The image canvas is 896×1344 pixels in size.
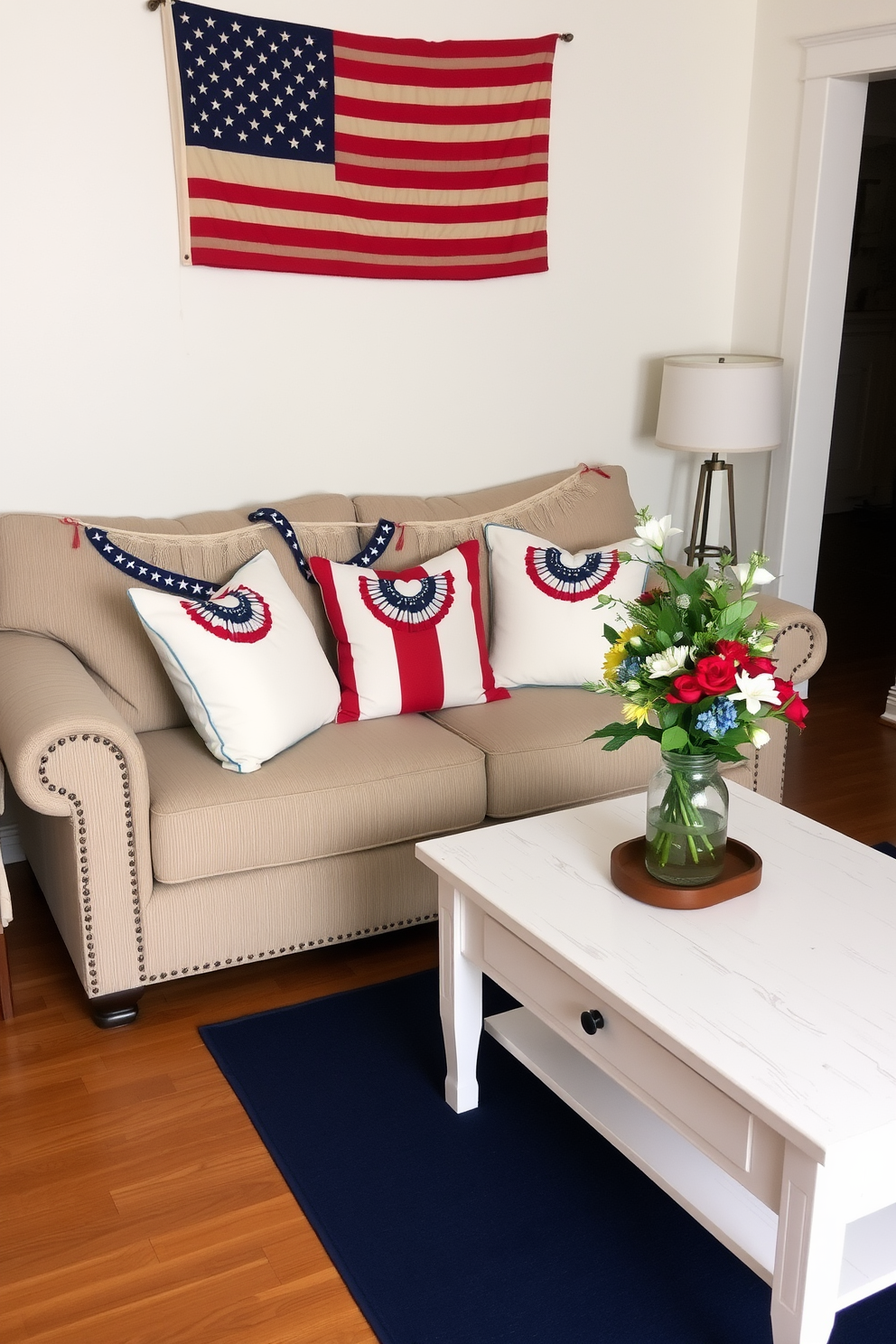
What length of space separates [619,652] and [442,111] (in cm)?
206

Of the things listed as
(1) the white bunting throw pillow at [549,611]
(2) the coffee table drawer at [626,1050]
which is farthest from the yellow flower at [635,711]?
(1) the white bunting throw pillow at [549,611]

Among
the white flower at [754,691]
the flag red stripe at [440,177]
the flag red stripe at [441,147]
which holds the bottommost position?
the white flower at [754,691]

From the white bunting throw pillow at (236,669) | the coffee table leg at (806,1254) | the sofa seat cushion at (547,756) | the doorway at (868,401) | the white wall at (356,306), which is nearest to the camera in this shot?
the coffee table leg at (806,1254)

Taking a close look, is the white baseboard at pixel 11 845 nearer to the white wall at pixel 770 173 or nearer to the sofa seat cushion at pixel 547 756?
the sofa seat cushion at pixel 547 756

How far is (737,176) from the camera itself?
160 inches

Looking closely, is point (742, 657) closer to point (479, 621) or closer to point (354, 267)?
point (479, 621)

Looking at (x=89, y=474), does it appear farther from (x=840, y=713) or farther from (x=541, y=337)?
(x=840, y=713)

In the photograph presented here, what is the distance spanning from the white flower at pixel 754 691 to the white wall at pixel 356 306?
187 cm

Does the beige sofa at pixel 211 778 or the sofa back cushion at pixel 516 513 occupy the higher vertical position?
the sofa back cushion at pixel 516 513

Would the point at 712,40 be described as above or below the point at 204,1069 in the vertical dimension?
above

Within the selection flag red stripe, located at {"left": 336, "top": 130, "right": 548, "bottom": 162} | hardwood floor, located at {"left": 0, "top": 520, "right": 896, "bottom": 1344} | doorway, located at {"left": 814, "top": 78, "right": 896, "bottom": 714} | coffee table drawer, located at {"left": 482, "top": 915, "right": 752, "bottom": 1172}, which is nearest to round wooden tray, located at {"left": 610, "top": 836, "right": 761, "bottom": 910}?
coffee table drawer, located at {"left": 482, "top": 915, "right": 752, "bottom": 1172}

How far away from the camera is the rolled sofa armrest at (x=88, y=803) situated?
233 cm

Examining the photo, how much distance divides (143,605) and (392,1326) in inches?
58.8

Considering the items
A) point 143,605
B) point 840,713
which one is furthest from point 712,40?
point 143,605
